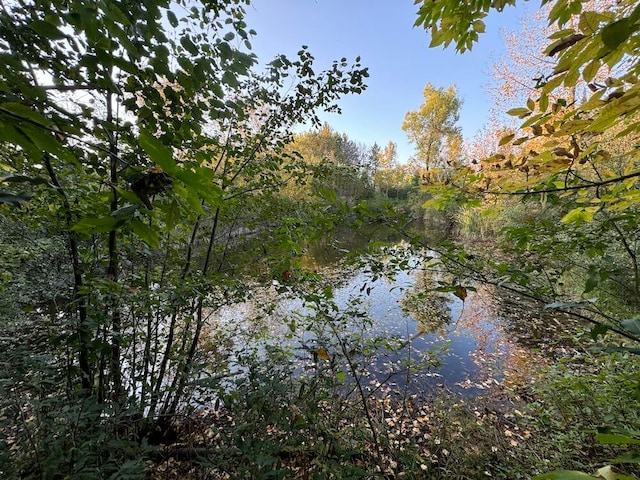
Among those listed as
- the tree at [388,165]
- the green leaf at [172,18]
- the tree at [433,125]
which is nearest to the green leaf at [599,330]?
the green leaf at [172,18]

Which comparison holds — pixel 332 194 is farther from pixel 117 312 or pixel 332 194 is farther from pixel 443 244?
pixel 117 312

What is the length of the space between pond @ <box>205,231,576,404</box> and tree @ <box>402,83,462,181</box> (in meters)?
16.9

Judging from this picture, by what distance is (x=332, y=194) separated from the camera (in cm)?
117

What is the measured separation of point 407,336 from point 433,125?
2019 cm

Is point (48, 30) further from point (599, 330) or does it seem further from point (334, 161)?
point (334, 161)

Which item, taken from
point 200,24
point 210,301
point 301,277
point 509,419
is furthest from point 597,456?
point 200,24

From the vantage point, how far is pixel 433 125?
2084cm

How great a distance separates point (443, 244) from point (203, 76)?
4.25 feet

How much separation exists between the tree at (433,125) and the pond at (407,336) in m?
16.9

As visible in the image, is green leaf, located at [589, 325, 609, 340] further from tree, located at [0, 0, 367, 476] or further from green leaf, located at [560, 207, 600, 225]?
tree, located at [0, 0, 367, 476]

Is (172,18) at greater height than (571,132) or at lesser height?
greater

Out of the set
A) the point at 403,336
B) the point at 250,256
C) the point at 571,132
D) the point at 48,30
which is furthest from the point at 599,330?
the point at 403,336

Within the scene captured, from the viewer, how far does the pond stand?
2.70m

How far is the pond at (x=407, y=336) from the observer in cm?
270
